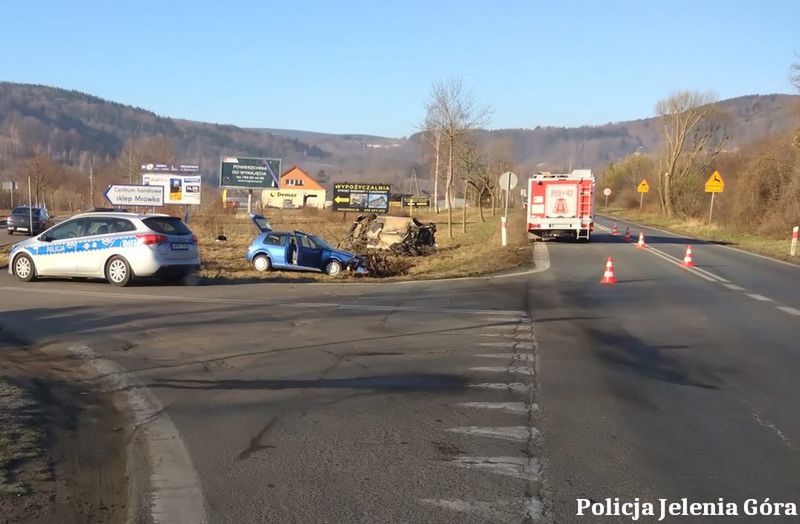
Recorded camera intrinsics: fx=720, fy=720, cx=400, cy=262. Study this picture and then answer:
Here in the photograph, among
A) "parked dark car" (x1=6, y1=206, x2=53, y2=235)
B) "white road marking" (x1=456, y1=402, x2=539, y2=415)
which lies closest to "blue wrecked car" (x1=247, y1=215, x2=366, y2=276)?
"white road marking" (x1=456, y1=402, x2=539, y2=415)

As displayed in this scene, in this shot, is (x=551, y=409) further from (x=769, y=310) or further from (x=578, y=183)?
(x=578, y=183)

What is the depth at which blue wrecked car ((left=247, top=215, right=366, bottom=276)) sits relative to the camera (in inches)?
862

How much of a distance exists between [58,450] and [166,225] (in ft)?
36.6

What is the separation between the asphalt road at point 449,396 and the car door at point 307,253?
8.29 metres

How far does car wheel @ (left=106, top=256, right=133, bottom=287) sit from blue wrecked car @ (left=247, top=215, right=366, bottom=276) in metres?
6.82

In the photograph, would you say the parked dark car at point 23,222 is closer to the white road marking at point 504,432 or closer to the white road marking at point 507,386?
the white road marking at point 507,386

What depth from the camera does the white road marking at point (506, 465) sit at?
4.73 metres

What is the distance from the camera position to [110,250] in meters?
15.3

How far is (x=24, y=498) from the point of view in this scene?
4289mm

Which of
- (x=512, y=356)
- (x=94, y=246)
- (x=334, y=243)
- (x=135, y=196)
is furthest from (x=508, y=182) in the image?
(x=512, y=356)

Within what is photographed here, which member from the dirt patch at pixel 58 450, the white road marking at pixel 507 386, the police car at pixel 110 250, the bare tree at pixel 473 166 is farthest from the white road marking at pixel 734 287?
the bare tree at pixel 473 166

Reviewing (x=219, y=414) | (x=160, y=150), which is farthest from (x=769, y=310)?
(x=160, y=150)

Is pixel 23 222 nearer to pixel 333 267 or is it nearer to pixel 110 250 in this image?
pixel 333 267

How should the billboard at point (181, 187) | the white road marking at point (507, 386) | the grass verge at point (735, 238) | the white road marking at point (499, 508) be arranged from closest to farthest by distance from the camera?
the white road marking at point (499, 508) → the white road marking at point (507, 386) → the grass verge at point (735, 238) → the billboard at point (181, 187)
